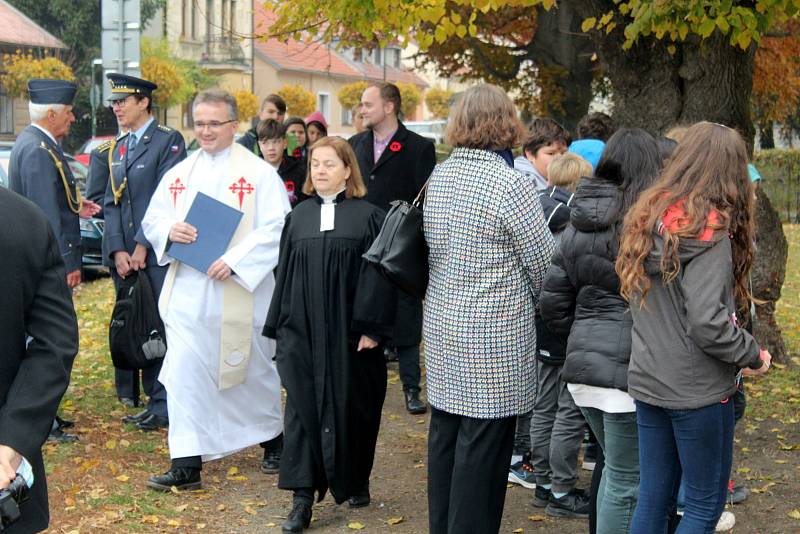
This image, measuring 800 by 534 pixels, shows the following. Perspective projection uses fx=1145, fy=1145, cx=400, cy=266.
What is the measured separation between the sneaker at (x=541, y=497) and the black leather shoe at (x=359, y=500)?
2.93 feet

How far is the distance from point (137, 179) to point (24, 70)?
35.2 meters

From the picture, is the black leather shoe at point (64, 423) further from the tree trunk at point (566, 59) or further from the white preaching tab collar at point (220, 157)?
the tree trunk at point (566, 59)

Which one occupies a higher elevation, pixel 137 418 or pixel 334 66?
pixel 334 66

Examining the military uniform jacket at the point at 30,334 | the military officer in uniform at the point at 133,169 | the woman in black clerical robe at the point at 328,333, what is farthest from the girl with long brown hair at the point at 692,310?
the military officer in uniform at the point at 133,169

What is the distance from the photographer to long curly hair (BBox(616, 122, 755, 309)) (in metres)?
3.97

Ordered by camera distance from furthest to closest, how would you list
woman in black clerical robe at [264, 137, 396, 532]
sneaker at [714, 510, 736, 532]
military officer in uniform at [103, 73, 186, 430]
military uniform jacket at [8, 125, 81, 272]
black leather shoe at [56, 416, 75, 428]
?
1. black leather shoe at [56, 416, 75, 428]
2. military officer in uniform at [103, 73, 186, 430]
3. military uniform jacket at [8, 125, 81, 272]
4. woman in black clerical robe at [264, 137, 396, 532]
5. sneaker at [714, 510, 736, 532]

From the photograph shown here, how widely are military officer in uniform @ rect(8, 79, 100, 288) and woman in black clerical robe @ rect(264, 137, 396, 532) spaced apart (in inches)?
83.8

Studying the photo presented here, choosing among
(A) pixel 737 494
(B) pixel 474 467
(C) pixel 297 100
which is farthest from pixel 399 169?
(C) pixel 297 100

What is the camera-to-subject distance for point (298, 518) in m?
5.66

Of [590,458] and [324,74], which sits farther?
[324,74]

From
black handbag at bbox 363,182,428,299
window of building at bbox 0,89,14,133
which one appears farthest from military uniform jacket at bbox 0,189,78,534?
window of building at bbox 0,89,14,133

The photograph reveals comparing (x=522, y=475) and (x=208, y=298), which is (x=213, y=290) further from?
(x=522, y=475)

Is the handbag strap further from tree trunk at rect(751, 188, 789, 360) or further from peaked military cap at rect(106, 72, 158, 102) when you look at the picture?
tree trunk at rect(751, 188, 789, 360)

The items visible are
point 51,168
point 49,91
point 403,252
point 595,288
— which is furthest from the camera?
point 49,91
